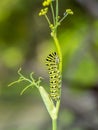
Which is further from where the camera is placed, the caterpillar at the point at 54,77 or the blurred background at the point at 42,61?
the blurred background at the point at 42,61

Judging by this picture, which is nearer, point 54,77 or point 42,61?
point 54,77

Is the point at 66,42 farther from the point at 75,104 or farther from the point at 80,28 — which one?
the point at 75,104

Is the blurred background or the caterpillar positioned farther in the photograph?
the blurred background

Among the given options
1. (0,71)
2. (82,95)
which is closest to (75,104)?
(82,95)

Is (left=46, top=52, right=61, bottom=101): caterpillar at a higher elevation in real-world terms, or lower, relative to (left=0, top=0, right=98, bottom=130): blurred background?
higher

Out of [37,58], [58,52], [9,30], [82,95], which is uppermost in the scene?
[58,52]

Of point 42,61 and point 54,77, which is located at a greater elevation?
point 54,77

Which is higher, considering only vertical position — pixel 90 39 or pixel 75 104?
pixel 90 39

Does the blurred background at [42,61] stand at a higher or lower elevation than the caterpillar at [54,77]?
lower
